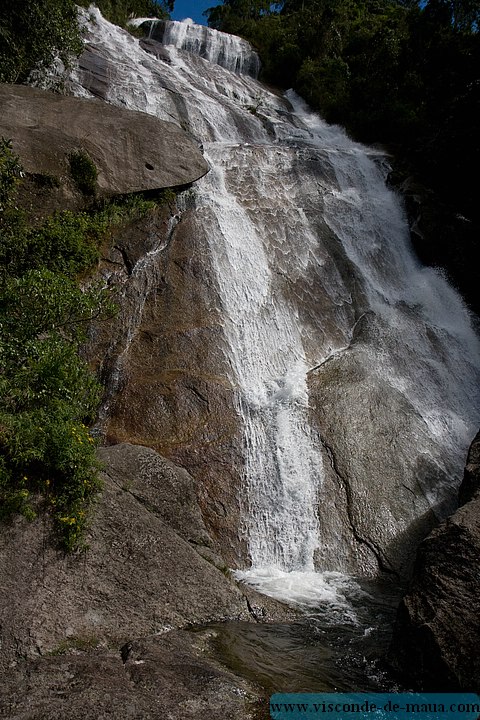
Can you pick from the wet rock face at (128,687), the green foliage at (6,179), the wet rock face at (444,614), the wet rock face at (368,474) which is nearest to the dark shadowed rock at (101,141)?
the green foliage at (6,179)

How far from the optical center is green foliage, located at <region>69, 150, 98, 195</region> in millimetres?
12961

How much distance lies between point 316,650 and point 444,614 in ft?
4.99

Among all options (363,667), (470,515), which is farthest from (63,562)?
(470,515)

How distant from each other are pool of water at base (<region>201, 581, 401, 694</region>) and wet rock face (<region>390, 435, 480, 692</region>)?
356 millimetres

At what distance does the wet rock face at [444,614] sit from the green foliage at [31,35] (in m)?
17.8

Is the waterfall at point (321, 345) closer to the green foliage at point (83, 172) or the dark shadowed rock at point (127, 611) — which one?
the dark shadowed rock at point (127, 611)

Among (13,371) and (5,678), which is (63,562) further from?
(13,371)

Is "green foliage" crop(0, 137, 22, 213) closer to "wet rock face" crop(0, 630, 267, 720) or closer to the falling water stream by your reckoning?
the falling water stream

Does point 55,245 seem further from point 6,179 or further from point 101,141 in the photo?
point 101,141

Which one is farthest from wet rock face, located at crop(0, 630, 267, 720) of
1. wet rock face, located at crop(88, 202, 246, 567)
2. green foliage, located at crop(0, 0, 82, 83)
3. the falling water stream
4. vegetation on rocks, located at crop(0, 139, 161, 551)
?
green foliage, located at crop(0, 0, 82, 83)

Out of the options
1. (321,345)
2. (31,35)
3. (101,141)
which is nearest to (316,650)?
(321,345)

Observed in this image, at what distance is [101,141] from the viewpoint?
13945mm

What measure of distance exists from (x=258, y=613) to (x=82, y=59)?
69.0ft

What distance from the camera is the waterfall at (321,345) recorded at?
29.5ft
